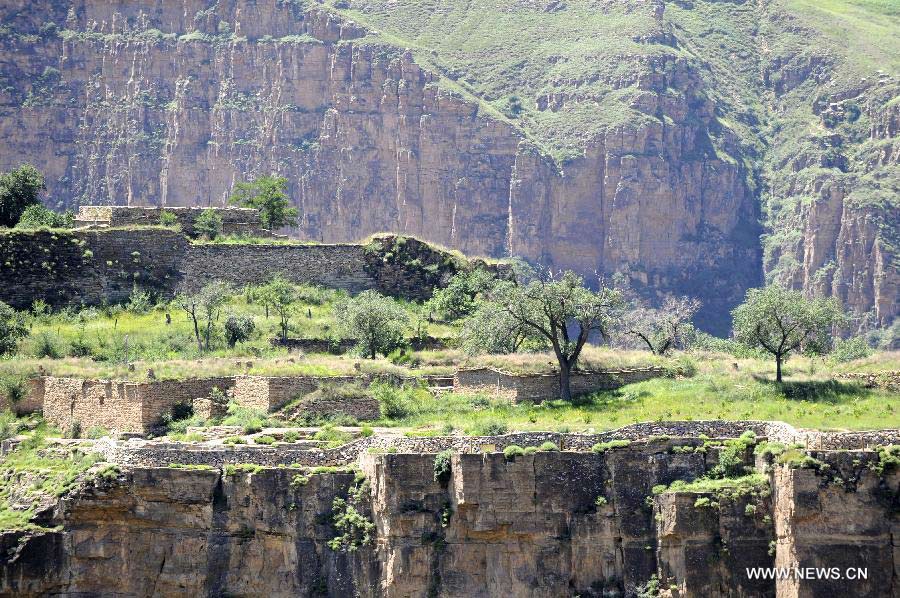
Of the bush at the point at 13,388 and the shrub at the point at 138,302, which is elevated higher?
the shrub at the point at 138,302

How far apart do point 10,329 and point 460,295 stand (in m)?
19.2

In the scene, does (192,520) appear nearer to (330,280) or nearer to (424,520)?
(424,520)

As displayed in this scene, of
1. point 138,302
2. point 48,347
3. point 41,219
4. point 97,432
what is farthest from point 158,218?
point 97,432

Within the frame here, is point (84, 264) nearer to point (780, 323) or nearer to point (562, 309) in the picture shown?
point (562, 309)

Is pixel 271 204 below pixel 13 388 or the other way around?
the other way around

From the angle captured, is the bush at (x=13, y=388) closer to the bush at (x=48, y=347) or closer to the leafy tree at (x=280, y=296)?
the bush at (x=48, y=347)

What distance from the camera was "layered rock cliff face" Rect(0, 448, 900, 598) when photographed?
6944 centimetres

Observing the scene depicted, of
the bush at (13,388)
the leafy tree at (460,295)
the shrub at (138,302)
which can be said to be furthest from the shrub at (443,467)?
the shrub at (138,302)

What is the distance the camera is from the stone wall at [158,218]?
Answer: 10519cm

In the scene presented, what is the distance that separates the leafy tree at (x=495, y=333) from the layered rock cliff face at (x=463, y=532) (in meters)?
14.6

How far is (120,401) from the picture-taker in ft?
274

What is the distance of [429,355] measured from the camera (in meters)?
92.4

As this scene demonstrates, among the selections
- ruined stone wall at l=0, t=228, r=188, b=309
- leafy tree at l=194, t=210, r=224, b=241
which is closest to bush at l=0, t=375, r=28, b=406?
ruined stone wall at l=0, t=228, r=188, b=309

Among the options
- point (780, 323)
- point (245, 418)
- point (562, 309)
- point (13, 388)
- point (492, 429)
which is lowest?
point (492, 429)
